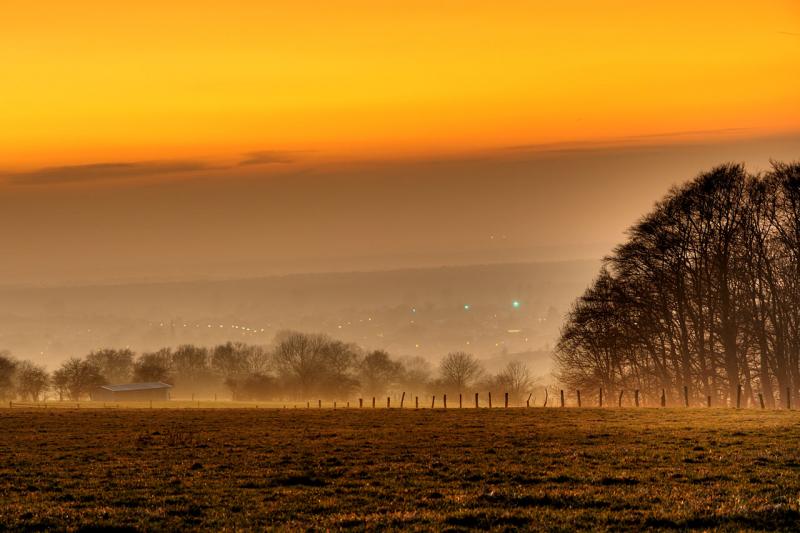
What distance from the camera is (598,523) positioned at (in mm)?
Result: 17281

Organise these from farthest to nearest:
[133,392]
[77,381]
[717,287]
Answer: [77,381] < [133,392] < [717,287]

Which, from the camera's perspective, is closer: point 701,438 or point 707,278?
point 701,438

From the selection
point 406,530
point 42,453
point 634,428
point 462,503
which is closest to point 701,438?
point 634,428

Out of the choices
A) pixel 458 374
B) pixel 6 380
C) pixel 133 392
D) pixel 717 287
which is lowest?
pixel 133 392

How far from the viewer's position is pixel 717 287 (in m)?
75.6

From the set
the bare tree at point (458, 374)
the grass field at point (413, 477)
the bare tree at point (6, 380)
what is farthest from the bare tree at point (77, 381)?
the grass field at point (413, 477)

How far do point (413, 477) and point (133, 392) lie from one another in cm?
16938

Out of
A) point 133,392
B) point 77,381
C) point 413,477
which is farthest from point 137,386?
point 413,477

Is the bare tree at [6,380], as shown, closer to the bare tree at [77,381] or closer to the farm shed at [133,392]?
the bare tree at [77,381]

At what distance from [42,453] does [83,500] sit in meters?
13.9

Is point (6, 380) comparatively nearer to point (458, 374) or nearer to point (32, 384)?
point (32, 384)

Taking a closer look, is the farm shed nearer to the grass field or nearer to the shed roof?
the shed roof

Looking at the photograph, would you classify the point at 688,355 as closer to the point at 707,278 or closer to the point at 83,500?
the point at 707,278

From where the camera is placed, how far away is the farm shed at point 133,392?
17825 cm
